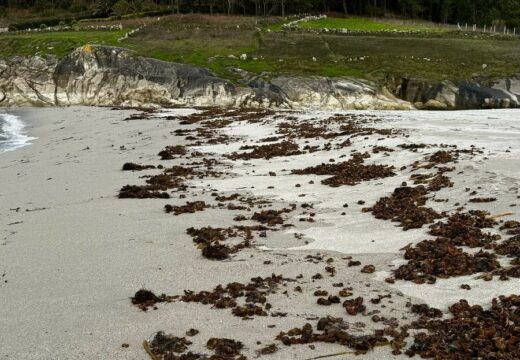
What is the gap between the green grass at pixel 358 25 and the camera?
6047 centimetres

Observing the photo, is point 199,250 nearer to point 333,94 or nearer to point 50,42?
point 333,94

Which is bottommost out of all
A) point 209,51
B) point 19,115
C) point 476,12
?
point 19,115

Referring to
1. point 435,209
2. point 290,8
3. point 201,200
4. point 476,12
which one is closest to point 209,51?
point 290,8

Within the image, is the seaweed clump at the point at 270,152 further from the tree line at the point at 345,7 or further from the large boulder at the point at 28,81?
the tree line at the point at 345,7

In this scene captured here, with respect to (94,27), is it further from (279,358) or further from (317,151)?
(279,358)

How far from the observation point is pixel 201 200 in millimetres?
11312

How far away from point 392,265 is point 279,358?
2.57 metres

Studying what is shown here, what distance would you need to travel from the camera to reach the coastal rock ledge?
1483 inches

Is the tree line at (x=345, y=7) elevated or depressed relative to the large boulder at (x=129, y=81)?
elevated

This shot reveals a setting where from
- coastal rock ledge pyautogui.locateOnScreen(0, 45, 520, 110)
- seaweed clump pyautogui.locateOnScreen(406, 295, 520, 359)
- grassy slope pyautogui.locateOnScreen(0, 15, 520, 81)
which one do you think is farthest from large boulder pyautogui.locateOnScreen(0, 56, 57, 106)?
seaweed clump pyautogui.locateOnScreen(406, 295, 520, 359)

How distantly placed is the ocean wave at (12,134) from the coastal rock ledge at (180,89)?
7501 millimetres

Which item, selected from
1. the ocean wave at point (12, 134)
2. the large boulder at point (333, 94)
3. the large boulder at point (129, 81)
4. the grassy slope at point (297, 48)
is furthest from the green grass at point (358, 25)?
the ocean wave at point (12, 134)

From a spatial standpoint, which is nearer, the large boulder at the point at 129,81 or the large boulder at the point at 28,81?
the large boulder at the point at 129,81

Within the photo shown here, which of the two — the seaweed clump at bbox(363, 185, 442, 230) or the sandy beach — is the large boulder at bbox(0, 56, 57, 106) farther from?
the seaweed clump at bbox(363, 185, 442, 230)
